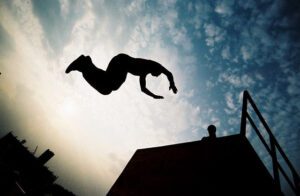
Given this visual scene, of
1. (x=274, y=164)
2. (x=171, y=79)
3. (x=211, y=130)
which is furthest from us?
(x=211, y=130)

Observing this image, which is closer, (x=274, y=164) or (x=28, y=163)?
(x=274, y=164)

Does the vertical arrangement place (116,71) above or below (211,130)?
below

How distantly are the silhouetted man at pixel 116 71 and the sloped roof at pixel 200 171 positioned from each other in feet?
7.83

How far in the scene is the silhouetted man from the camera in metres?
4.62

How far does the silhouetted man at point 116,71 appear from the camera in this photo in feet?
15.2

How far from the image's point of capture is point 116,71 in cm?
468

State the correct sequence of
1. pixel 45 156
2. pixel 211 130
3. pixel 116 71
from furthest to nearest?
pixel 45 156, pixel 211 130, pixel 116 71

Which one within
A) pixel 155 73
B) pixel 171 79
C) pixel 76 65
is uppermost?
pixel 171 79

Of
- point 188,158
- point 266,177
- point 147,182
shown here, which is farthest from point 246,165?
point 147,182

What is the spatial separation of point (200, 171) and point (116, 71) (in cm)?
349

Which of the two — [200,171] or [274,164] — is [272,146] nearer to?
[274,164]

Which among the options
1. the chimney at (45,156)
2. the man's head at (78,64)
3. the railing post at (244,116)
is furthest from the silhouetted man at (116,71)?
the chimney at (45,156)

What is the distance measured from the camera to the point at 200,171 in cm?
538

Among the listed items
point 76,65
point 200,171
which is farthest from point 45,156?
point 200,171
